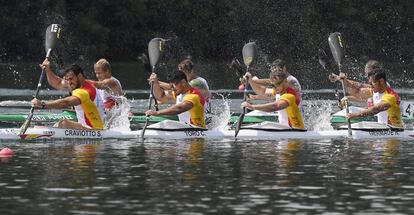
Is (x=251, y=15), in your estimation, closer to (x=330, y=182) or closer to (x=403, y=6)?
(x=403, y=6)

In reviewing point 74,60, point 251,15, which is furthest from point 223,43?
point 74,60

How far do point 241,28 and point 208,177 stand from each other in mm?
59145

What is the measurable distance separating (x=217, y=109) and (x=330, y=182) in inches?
784

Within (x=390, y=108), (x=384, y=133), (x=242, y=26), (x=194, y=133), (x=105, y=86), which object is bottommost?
(x=384, y=133)

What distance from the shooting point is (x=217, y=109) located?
124 ft

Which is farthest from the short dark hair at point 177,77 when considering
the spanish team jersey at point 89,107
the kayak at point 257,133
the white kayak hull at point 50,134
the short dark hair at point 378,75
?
the short dark hair at point 378,75

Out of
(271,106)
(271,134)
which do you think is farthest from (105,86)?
(271,106)

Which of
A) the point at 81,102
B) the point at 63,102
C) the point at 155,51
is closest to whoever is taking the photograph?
the point at 63,102

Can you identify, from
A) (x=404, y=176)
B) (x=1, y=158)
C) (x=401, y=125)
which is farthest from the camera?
(x=401, y=125)

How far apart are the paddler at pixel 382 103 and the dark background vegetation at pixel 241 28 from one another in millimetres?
43596

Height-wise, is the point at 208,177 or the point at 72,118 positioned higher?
the point at 72,118

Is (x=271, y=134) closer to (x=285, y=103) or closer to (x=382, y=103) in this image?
(x=285, y=103)

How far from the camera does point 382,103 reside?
25328 millimetres

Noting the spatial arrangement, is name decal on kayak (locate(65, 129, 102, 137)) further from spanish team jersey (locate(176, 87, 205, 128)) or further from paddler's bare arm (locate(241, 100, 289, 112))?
paddler's bare arm (locate(241, 100, 289, 112))
